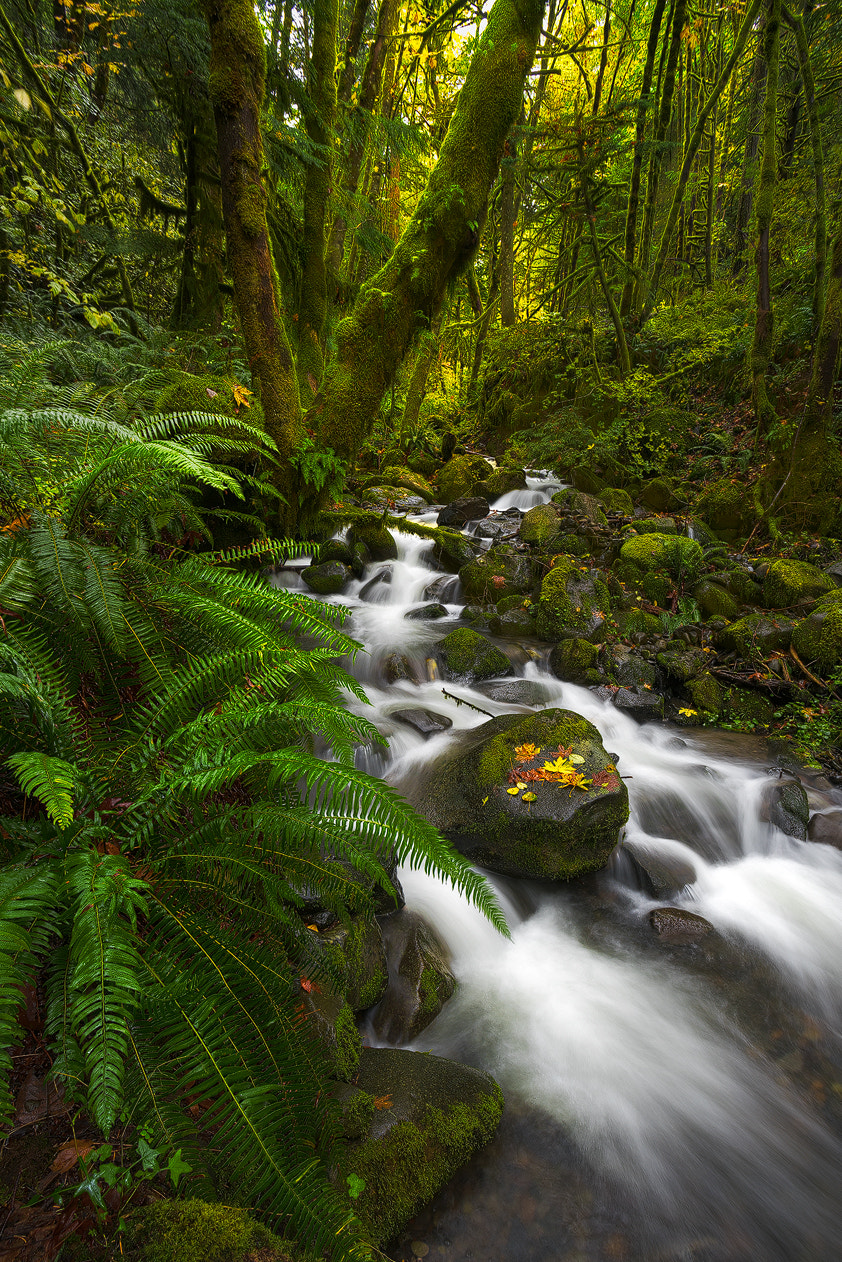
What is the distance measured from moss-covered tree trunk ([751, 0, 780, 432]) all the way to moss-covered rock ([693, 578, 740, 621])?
349 centimetres

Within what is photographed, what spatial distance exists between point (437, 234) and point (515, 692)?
4.74m

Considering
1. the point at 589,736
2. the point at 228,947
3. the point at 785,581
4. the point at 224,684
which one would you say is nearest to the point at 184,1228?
the point at 228,947

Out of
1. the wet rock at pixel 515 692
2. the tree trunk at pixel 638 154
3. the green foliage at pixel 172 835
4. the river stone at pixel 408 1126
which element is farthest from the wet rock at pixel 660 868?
the tree trunk at pixel 638 154

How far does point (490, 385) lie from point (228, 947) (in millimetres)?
16100

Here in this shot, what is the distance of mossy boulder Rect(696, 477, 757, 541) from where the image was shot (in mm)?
7871

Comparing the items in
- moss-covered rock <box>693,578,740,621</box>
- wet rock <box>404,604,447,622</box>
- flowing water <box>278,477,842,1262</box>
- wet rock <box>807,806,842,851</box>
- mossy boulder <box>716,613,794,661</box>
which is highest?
moss-covered rock <box>693,578,740,621</box>

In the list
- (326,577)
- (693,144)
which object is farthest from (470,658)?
(693,144)

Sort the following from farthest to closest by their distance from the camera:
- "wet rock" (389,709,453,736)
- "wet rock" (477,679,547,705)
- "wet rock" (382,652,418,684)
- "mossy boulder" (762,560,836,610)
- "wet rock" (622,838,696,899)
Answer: "mossy boulder" (762,560,836,610) → "wet rock" (382,652,418,684) → "wet rock" (477,679,547,705) → "wet rock" (389,709,453,736) → "wet rock" (622,838,696,899)

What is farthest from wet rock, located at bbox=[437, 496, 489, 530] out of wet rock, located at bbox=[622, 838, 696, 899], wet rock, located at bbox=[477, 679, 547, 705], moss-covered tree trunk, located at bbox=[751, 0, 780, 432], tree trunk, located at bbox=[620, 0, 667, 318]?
wet rock, located at bbox=[622, 838, 696, 899]

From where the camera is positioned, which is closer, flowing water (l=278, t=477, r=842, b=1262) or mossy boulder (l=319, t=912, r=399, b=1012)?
flowing water (l=278, t=477, r=842, b=1262)

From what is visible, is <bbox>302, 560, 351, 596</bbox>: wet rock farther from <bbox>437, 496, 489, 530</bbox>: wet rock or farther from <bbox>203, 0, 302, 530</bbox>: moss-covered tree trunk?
<bbox>437, 496, 489, 530</bbox>: wet rock

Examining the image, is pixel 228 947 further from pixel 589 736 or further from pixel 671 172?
pixel 671 172

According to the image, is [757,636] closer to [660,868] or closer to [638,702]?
[638,702]

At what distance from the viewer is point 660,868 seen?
398 centimetres
